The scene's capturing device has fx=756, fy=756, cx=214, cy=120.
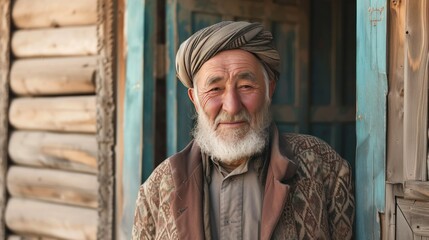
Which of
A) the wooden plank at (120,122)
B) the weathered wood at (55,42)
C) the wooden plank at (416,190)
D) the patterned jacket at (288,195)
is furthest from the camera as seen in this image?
the weathered wood at (55,42)

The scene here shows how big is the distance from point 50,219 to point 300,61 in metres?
2.07

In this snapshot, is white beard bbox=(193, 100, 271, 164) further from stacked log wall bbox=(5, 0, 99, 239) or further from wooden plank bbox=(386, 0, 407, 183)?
stacked log wall bbox=(5, 0, 99, 239)

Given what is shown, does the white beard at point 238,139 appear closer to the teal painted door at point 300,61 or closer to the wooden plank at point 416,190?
the wooden plank at point 416,190

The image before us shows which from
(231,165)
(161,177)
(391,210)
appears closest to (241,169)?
(231,165)

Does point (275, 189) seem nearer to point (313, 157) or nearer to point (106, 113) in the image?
point (313, 157)

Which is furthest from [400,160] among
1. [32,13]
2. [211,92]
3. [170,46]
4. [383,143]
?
[32,13]

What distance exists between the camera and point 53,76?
5.27 metres

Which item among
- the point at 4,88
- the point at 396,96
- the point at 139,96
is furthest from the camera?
the point at 4,88

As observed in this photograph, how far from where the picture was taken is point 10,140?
5.70 m

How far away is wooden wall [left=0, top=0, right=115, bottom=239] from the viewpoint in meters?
4.77

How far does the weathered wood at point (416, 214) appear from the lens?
2.82 metres

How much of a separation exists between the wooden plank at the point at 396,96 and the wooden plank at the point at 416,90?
1.6 inches

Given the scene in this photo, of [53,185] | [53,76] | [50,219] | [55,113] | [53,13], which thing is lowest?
[50,219]

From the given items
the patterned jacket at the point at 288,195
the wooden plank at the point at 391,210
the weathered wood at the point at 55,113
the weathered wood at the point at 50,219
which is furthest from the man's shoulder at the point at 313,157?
the weathered wood at the point at 50,219
